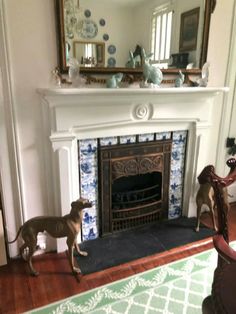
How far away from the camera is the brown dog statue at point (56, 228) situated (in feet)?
6.12

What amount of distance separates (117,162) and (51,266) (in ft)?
3.22

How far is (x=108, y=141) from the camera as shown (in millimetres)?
2188

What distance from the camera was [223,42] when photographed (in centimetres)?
242

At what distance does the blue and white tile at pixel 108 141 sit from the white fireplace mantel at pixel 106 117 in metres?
0.05

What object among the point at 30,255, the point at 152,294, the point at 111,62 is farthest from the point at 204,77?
the point at 30,255

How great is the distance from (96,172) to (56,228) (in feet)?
1.84

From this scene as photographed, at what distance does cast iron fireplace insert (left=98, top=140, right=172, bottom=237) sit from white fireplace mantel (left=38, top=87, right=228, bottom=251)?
Result: 0.17 meters

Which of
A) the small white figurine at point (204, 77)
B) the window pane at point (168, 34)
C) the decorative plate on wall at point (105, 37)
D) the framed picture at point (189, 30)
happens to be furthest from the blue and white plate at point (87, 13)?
the small white figurine at point (204, 77)

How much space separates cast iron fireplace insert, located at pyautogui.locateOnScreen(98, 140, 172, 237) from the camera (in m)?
2.24

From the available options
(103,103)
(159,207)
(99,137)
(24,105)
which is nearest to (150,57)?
(103,103)

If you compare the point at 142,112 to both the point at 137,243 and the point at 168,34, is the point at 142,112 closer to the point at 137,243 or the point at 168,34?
the point at 168,34

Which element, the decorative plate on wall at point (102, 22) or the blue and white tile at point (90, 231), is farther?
the blue and white tile at point (90, 231)

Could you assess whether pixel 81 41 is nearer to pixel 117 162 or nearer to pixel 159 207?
pixel 117 162

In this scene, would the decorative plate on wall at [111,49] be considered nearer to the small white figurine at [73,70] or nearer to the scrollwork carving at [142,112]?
the small white figurine at [73,70]
